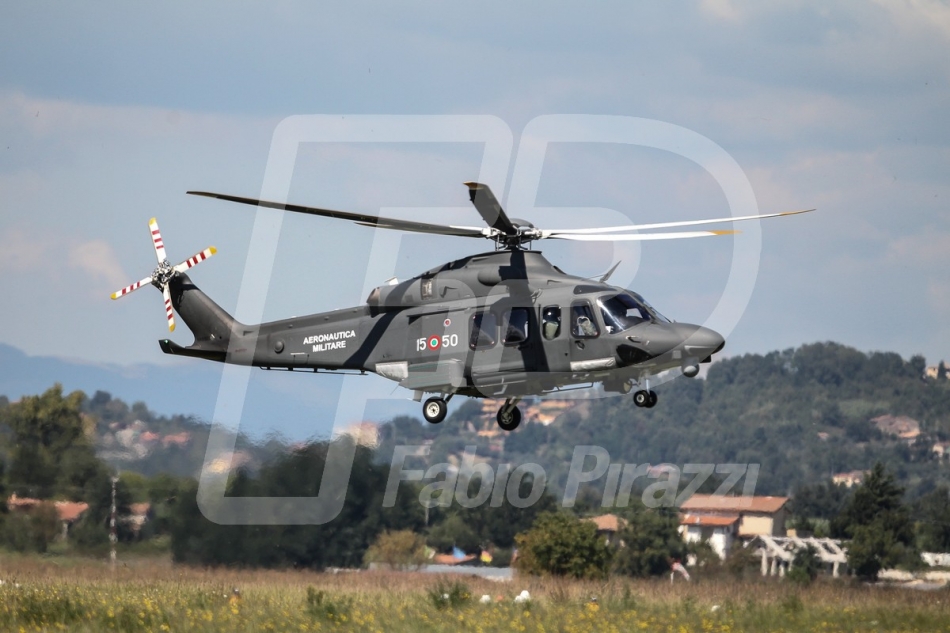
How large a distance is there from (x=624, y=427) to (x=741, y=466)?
1711 centimetres

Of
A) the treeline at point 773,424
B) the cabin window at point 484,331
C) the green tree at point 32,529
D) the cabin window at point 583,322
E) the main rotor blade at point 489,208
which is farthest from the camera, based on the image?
the treeline at point 773,424

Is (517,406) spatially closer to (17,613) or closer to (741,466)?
(17,613)

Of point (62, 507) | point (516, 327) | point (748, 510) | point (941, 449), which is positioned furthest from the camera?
point (941, 449)

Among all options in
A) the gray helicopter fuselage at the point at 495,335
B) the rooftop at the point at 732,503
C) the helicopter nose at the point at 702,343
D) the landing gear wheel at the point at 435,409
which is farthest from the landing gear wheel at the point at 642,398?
the rooftop at the point at 732,503

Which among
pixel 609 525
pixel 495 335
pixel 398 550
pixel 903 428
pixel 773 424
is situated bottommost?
pixel 398 550

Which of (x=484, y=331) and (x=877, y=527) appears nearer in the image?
(x=484, y=331)

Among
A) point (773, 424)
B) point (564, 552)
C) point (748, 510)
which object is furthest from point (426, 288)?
point (773, 424)

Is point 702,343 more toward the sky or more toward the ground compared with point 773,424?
more toward the ground

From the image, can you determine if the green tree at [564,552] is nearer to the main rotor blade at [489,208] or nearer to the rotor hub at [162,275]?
the rotor hub at [162,275]

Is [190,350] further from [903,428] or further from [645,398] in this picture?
[903,428]

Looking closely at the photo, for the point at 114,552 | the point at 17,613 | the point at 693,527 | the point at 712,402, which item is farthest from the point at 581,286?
the point at 712,402

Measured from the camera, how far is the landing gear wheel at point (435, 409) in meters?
23.2

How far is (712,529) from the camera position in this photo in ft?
185

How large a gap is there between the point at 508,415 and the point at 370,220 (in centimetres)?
455
